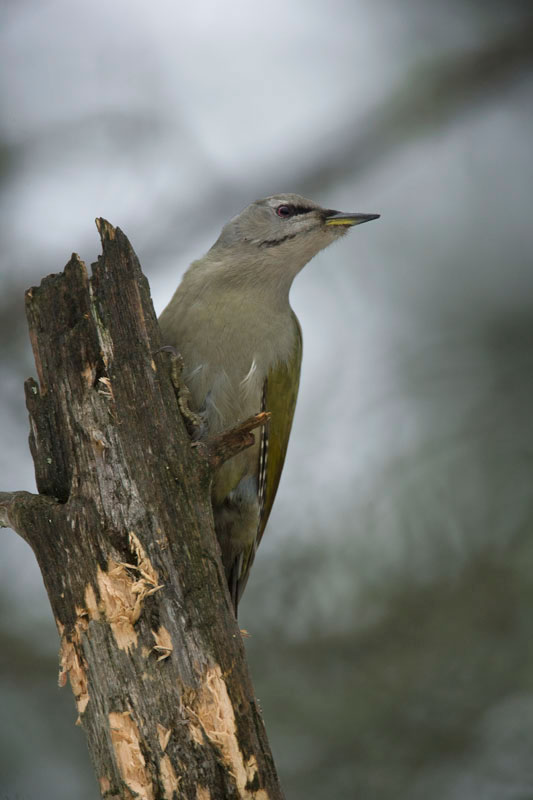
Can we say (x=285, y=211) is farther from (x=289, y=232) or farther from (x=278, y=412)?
(x=278, y=412)

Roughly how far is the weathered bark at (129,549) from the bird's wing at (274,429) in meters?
1.01

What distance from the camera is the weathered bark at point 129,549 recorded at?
213cm

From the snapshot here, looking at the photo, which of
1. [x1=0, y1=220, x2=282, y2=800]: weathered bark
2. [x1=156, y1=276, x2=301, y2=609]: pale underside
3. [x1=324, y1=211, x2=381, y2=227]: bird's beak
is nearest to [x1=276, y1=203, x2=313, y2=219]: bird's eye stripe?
[x1=324, y1=211, x2=381, y2=227]: bird's beak

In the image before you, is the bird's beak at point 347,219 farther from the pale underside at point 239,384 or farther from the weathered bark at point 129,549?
the weathered bark at point 129,549

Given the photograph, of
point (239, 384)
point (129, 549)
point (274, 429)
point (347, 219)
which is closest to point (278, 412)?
point (274, 429)

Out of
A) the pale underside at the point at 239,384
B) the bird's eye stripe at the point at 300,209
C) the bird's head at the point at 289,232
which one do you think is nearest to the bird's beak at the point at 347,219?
the bird's head at the point at 289,232

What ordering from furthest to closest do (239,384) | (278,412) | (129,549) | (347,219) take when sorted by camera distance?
1. (347,219)
2. (278,412)
3. (239,384)
4. (129,549)

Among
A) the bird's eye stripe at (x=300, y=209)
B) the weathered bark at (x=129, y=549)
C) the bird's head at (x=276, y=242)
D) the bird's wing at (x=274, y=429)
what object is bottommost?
the weathered bark at (x=129, y=549)

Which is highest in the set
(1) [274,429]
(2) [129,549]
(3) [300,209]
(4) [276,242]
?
(3) [300,209]

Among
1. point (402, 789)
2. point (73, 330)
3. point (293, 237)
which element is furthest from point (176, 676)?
point (402, 789)

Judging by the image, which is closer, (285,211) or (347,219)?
(347,219)

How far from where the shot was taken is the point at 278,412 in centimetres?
360

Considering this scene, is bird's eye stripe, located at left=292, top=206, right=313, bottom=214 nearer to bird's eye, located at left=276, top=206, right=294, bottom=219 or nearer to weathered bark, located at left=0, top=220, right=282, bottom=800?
bird's eye, located at left=276, top=206, right=294, bottom=219

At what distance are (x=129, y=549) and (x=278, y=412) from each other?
1.46m
